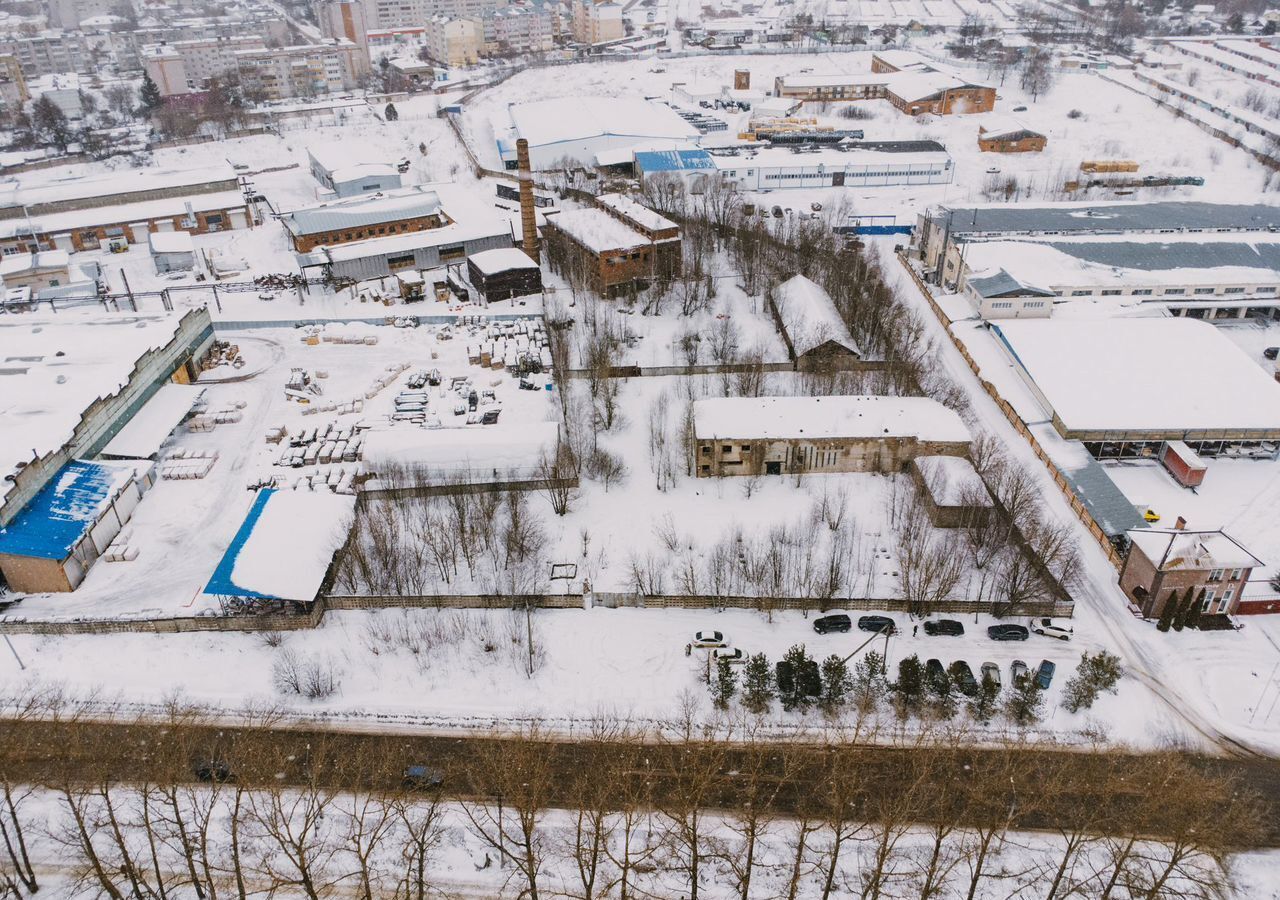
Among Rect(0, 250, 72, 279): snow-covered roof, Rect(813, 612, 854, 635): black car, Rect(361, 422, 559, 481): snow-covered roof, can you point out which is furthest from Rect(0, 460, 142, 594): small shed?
Rect(0, 250, 72, 279): snow-covered roof

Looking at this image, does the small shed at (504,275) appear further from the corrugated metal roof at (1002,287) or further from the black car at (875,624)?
the black car at (875,624)

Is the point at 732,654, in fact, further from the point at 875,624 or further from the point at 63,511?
the point at 63,511

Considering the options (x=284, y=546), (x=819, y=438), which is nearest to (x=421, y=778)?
(x=284, y=546)

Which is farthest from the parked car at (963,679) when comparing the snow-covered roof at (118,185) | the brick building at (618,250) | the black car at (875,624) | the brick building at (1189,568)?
the snow-covered roof at (118,185)

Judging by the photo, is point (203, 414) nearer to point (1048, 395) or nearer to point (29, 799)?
point (29, 799)

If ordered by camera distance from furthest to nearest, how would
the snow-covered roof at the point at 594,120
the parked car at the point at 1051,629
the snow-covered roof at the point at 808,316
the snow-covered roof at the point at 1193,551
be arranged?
the snow-covered roof at the point at 594,120 → the snow-covered roof at the point at 808,316 → the parked car at the point at 1051,629 → the snow-covered roof at the point at 1193,551

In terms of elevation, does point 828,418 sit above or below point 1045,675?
above
